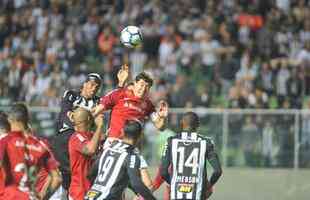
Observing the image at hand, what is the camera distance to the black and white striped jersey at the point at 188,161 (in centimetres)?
1433

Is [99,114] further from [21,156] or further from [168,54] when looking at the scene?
[168,54]

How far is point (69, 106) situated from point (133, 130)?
3914 millimetres

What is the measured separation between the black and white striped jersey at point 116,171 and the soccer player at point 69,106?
9.59 feet

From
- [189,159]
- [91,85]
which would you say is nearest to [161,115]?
[189,159]

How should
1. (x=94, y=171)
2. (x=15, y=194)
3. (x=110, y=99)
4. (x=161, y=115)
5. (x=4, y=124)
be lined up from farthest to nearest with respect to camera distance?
(x=110, y=99)
(x=161, y=115)
(x=4, y=124)
(x=94, y=171)
(x=15, y=194)

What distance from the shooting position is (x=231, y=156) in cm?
2197

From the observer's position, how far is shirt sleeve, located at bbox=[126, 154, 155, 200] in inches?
475

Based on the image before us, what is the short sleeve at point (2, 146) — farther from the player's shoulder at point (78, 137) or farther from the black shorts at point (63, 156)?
the black shorts at point (63, 156)

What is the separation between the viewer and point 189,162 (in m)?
14.3

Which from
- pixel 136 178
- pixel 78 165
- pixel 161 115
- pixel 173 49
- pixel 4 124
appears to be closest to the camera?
pixel 136 178

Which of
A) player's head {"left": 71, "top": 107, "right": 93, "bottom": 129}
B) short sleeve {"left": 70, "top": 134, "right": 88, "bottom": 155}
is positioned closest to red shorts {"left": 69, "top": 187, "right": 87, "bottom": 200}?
short sleeve {"left": 70, "top": 134, "right": 88, "bottom": 155}

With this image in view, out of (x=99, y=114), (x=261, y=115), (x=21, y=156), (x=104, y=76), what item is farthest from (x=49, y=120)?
→ (x=21, y=156)

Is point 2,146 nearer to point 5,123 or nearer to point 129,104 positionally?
point 5,123

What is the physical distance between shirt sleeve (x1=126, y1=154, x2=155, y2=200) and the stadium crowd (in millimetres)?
10443
